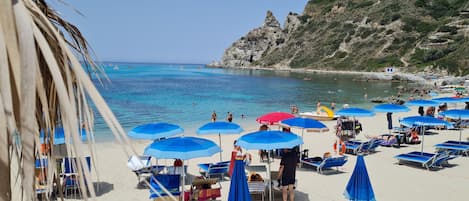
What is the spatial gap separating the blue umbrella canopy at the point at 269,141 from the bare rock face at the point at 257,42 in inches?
4775

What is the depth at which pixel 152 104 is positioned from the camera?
1489 inches

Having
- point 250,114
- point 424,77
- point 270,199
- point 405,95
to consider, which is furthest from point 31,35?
point 424,77

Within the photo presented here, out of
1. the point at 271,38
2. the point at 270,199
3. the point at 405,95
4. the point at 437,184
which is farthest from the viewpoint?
the point at 271,38

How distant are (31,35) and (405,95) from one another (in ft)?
156

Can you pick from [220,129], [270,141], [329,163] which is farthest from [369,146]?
[270,141]

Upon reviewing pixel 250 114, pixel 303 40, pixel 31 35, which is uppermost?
pixel 303 40

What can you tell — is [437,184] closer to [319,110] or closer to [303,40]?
[319,110]

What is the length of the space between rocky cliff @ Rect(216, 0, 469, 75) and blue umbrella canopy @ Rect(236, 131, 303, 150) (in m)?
60.5

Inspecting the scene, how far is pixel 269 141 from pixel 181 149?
1.87 meters

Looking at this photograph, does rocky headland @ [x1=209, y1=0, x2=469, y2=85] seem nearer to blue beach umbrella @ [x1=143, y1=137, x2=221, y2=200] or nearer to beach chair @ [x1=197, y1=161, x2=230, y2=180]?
beach chair @ [x1=197, y1=161, x2=230, y2=180]

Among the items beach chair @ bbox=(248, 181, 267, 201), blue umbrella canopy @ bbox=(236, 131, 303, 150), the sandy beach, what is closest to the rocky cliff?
the sandy beach

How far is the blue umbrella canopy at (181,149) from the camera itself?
797cm

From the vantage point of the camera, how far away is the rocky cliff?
75188 mm

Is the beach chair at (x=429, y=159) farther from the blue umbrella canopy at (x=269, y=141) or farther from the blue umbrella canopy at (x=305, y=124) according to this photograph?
the blue umbrella canopy at (x=269, y=141)
